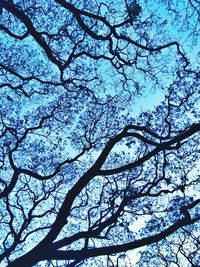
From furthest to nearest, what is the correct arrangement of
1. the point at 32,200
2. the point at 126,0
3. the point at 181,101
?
1. the point at 32,200
2. the point at 181,101
3. the point at 126,0

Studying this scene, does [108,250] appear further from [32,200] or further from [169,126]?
[32,200]

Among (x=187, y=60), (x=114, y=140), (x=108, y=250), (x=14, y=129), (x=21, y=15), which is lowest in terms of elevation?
(x=108, y=250)

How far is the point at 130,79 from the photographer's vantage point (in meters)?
12.0

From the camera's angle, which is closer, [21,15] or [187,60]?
[21,15]

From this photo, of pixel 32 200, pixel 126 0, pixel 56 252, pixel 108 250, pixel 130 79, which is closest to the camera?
pixel 108 250

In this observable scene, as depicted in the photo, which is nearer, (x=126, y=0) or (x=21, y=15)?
(x=21, y=15)

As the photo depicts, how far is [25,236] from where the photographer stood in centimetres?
Result: 1373

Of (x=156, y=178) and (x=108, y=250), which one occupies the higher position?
(x=156, y=178)

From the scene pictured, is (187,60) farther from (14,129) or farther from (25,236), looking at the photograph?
(25,236)

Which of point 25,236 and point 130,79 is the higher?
point 130,79

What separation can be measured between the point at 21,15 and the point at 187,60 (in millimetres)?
5777

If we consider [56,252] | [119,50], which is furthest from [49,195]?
[56,252]

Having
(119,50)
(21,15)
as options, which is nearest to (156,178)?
(119,50)

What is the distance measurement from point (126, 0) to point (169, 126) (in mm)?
4753
